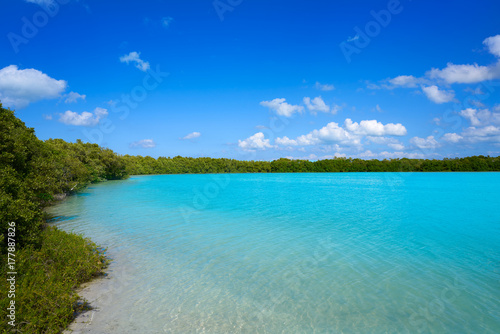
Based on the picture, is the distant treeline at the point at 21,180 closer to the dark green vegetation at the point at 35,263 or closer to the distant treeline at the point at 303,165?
the dark green vegetation at the point at 35,263

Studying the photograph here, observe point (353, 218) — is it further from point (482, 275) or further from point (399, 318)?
point (399, 318)

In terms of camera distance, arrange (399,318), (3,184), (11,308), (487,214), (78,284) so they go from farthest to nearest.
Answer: (487,214)
(3,184)
(78,284)
(399,318)
(11,308)

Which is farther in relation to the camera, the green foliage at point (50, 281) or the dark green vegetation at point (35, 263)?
the dark green vegetation at point (35, 263)

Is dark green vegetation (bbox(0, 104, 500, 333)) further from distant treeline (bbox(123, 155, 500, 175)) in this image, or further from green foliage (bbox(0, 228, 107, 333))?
distant treeline (bbox(123, 155, 500, 175))

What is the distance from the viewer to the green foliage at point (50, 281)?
3.86 m

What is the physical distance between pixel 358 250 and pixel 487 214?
1288 centimetres

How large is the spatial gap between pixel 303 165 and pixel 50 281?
10681 cm

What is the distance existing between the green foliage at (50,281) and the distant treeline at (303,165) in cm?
7721

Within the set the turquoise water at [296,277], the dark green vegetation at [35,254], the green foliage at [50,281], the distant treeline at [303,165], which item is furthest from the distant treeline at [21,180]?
the distant treeline at [303,165]

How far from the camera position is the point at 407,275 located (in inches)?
264

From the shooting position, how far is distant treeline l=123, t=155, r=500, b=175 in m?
88.2

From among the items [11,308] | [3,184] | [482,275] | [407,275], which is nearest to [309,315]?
[407,275]

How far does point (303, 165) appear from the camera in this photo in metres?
109

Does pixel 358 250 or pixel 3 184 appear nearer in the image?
pixel 3 184
